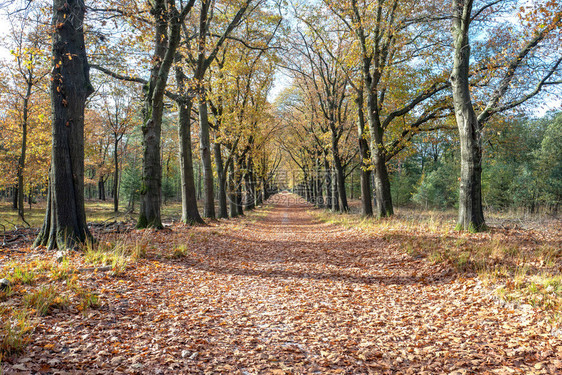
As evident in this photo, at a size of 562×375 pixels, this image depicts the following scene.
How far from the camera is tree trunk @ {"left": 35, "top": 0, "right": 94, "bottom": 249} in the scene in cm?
619

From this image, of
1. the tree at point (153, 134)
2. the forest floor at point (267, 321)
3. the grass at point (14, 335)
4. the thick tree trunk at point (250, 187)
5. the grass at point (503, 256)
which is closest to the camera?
the grass at point (14, 335)

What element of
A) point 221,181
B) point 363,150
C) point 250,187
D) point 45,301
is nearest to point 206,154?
point 221,181

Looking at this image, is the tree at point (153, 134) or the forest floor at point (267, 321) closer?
the forest floor at point (267, 321)

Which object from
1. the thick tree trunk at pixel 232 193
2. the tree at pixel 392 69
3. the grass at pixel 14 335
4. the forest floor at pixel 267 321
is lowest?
the forest floor at pixel 267 321

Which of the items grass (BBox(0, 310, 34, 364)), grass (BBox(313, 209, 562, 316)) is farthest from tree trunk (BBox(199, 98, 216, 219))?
grass (BBox(0, 310, 34, 364))

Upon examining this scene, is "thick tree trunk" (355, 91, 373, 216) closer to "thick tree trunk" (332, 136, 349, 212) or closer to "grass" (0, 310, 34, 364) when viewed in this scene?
"thick tree trunk" (332, 136, 349, 212)

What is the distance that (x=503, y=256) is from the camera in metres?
5.57

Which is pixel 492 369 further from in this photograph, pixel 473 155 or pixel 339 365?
pixel 473 155

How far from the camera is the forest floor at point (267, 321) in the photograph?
111 inches

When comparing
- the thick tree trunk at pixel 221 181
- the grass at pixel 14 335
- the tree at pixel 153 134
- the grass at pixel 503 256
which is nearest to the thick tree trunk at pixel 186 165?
the tree at pixel 153 134

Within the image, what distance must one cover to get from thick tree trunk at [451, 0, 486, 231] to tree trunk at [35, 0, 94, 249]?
390 inches

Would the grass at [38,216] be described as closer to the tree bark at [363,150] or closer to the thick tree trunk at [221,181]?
the thick tree trunk at [221,181]

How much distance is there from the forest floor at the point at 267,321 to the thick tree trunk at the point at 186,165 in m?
6.10

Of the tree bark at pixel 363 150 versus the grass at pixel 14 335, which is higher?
the tree bark at pixel 363 150
